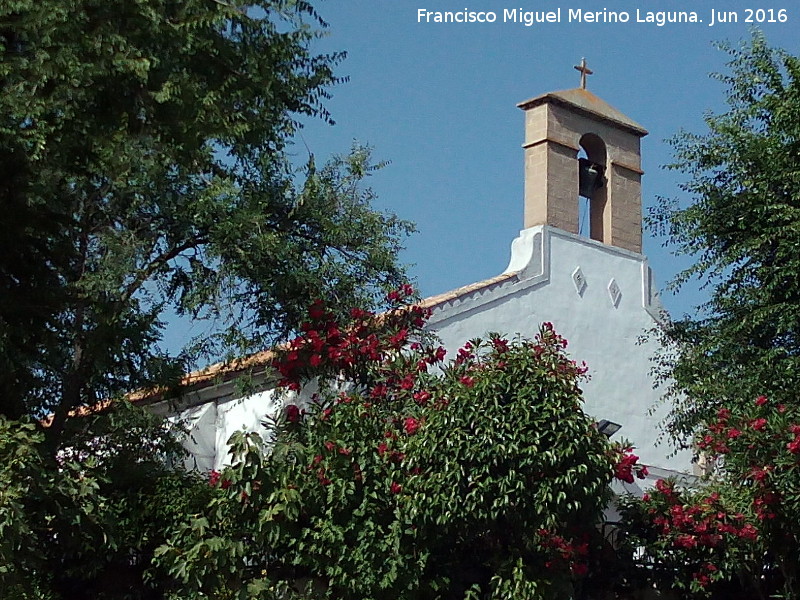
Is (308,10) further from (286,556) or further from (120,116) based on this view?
(286,556)

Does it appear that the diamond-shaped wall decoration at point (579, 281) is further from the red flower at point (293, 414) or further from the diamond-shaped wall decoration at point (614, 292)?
the red flower at point (293, 414)

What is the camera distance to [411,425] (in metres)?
11.7

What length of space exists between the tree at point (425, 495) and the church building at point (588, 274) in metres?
7.22

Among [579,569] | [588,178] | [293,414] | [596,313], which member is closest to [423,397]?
[293,414]

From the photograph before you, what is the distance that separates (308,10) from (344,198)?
244cm

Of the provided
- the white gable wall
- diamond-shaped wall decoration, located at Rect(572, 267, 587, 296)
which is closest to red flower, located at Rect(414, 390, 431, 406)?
the white gable wall

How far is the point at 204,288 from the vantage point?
45.8 ft

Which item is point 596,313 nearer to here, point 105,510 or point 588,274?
point 588,274

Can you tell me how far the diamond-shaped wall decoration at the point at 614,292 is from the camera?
2127 cm

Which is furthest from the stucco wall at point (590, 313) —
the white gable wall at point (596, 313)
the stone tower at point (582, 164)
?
the stone tower at point (582, 164)

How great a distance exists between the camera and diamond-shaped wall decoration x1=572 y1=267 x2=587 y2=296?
20891mm

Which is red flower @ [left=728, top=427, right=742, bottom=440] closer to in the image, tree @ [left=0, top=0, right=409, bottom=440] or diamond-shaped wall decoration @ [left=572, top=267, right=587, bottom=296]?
tree @ [left=0, top=0, right=409, bottom=440]

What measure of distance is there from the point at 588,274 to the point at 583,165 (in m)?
1.98

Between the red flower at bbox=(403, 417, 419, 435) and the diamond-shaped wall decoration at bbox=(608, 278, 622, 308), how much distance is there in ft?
33.0
